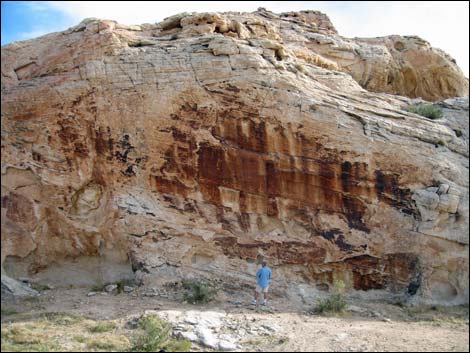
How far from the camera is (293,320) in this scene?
39.3ft

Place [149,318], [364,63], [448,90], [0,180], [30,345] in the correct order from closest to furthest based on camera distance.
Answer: [30,345]
[149,318]
[0,180]
[364,63]
[448,90]

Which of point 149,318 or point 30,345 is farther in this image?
point 149,318

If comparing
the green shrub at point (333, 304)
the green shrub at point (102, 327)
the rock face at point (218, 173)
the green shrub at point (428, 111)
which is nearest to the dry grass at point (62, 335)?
the green shrub at point (102, 327)

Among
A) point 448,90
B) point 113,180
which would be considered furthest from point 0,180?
point 448,90

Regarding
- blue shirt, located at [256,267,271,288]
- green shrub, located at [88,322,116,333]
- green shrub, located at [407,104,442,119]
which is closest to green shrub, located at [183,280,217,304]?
blue shirt, located at [256,267,271,288]

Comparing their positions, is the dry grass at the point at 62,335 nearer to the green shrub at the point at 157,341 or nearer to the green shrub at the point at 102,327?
the green shrub at the point at 102,327

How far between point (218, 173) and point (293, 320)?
194 inches

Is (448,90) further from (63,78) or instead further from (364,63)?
(63,78)

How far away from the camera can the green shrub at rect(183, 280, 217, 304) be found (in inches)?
520

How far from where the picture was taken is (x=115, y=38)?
15.2 meters

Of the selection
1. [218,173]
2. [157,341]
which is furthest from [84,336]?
[218,173]

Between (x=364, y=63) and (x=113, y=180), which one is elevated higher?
(x=364, y=63)

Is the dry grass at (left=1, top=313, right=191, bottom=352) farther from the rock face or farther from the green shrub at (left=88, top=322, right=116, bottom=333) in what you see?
the rock face

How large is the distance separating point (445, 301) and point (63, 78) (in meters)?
13.1
